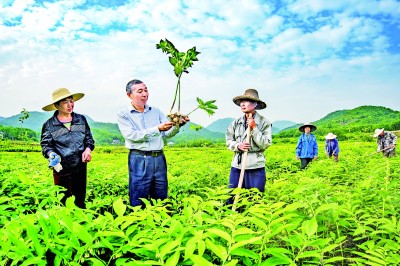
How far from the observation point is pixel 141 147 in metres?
4.48

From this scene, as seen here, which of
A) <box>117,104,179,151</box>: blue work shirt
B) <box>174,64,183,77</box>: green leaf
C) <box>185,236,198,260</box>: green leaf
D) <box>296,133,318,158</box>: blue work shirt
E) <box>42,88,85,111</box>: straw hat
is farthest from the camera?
<box>296,133,318,158</box>: blue work shirt

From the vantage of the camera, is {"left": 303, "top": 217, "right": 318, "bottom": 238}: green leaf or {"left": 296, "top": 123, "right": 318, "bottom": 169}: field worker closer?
{"left": 303, "top": 217, "right": 318, "bottom": 238}: green leaf

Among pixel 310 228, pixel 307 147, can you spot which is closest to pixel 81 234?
pixel 310 228

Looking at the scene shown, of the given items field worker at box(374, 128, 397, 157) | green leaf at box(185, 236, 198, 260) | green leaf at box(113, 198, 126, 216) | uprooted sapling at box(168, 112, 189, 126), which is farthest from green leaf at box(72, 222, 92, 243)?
field worker at box(374, 128, 397, 157)

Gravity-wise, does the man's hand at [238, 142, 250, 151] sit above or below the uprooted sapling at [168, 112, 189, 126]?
below

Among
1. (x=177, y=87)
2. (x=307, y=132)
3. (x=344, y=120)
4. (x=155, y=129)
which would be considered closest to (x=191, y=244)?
(x=177, y=87)

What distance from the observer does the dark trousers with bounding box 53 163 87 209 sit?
4770 millimetres

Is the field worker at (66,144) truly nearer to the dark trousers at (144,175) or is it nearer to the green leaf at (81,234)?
the dark trousers at (144,175)

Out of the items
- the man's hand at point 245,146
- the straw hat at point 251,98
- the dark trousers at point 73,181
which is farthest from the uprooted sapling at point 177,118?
the dark trousers at point 73,181

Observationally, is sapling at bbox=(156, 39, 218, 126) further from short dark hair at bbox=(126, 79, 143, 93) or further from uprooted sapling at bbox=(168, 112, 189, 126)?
short dark hair at bbox=(126, 79, 143, 93)

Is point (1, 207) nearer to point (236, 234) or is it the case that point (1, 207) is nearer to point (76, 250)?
point (76, 250)

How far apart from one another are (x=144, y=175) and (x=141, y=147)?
0.35 meters

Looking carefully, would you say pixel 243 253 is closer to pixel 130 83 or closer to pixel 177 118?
pixel 177 118

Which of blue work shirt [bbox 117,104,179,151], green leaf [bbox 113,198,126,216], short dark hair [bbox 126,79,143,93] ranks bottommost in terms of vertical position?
green leaf [bbox 113,198,126,216]
